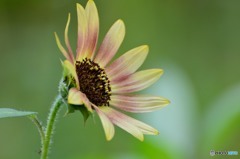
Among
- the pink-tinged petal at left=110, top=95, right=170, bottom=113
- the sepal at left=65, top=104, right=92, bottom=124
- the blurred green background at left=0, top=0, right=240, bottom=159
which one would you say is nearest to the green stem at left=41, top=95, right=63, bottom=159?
the sepal at left=65, top=104, right=92, bottom=124

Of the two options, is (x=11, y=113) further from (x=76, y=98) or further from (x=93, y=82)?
(x=93, y=82)

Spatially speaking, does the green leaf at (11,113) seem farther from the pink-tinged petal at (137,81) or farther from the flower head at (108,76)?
the pink-tinged petal at (137,81)

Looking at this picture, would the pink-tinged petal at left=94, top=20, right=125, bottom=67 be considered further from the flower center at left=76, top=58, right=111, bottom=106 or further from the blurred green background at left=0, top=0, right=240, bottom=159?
the blurred green background at left=0, top=0, right=240, bottom=159

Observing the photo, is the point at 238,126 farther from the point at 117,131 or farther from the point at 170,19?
the point at 170,19

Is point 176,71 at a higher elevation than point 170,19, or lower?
lower

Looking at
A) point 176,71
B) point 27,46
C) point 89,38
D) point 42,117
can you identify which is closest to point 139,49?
point 89,38

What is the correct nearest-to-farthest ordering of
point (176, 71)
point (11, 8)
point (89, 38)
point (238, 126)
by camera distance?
point (89, 38) < point (238, 126) < point (176, 71) < point (11, 8)

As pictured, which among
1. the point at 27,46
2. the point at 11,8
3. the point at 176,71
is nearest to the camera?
the point at 176,71
